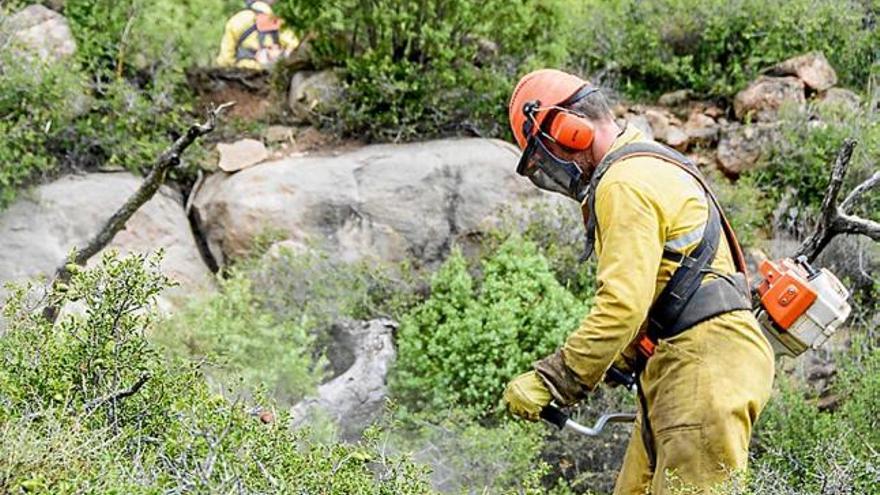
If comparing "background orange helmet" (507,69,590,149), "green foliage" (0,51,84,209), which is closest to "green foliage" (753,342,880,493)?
"background orange helmet" (507,69,590,149)

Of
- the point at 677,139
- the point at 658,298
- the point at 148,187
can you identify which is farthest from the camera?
the point at 677,139

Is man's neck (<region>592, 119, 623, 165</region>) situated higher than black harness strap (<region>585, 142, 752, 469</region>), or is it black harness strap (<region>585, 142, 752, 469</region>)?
man's neck (<region>592, 119, 623, 165</region>)

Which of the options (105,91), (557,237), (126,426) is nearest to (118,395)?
(126,426)

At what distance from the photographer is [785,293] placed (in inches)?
151

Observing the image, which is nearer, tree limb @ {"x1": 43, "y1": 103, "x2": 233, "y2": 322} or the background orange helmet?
the background orange helmet

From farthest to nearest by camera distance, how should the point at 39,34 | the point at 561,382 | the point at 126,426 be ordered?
the point at 39,34
the point at 561,382
the point at 126,426

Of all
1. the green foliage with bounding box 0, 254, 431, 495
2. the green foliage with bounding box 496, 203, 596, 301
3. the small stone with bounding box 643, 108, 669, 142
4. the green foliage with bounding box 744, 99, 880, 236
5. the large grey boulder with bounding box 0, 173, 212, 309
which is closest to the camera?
the green foliage with bounding box 0, 254, 431, 495

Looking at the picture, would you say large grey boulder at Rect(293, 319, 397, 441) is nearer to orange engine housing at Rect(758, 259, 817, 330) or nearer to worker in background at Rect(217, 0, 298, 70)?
orange engine housing at Rect(758, 259, 817, 330)

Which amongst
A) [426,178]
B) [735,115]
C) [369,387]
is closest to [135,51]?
[426,178]

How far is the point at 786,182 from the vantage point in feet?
26.1

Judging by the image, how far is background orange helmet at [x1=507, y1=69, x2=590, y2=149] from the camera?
3689 millimetres

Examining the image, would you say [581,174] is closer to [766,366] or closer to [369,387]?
[766,366]

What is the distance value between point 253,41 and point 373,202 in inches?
88.4

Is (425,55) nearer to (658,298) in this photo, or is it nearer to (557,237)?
(557,237)
